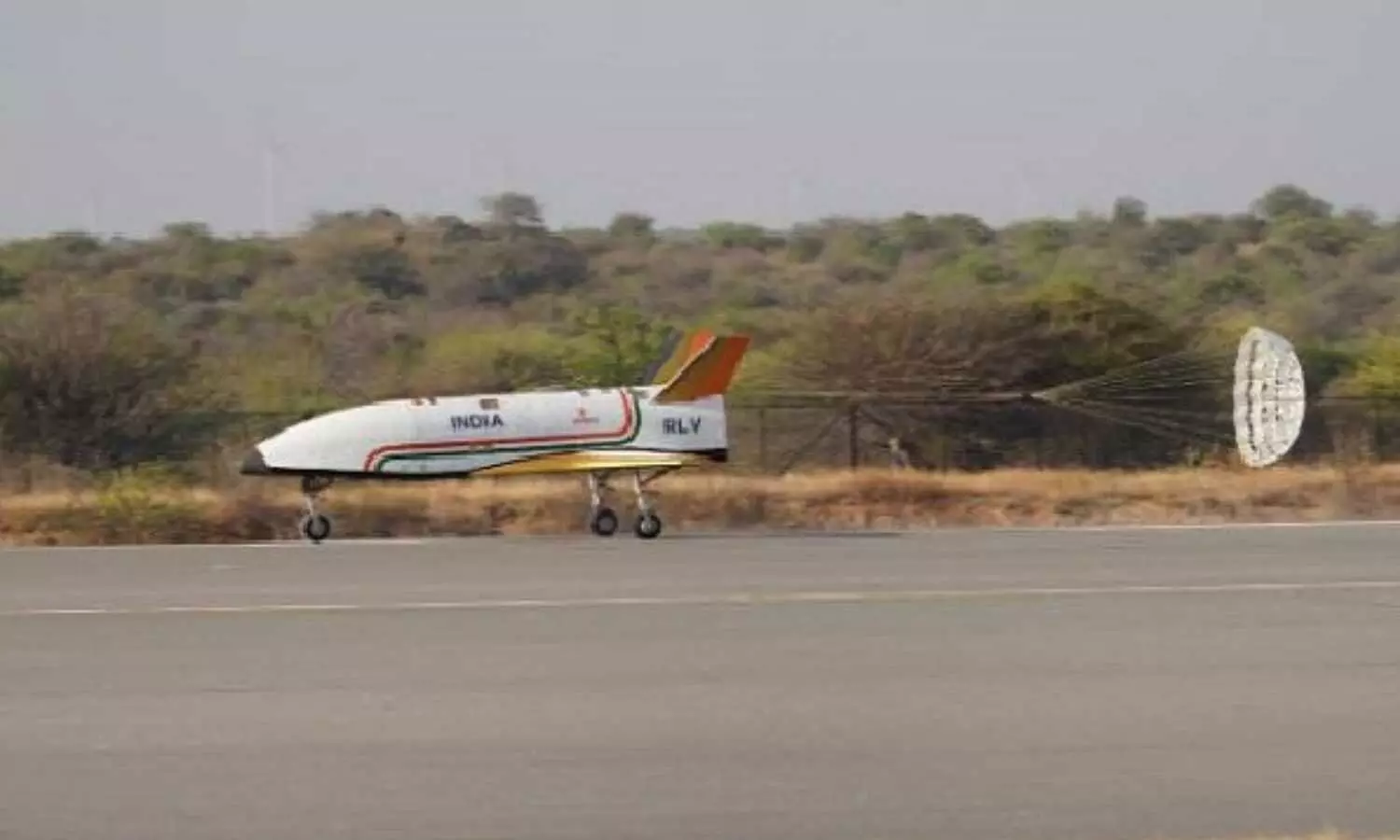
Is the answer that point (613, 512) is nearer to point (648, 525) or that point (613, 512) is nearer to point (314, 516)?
point (648, 525)

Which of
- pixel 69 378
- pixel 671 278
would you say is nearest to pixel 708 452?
pixel 69 378

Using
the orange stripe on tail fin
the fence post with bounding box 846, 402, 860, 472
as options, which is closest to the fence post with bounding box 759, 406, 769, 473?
the fence post with bounding box 846, 402, 860, 472

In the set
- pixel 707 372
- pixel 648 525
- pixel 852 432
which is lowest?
pixel 648 525

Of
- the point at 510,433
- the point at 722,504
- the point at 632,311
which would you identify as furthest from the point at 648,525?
the point at 632,311

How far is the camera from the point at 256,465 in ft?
79.6

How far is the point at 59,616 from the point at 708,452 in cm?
1016

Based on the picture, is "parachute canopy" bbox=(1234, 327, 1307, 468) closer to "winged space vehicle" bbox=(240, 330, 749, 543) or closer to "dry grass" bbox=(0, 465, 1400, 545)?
"dry grass" bbox=(0, 465, 1400, 545)

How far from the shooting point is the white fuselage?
24438mm

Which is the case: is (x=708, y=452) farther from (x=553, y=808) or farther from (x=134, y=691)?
(x=553, y=808)

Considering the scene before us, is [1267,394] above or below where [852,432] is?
above

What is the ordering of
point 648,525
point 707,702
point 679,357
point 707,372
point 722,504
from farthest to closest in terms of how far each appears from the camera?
1. point 722,504
2. point 679,357
3. point 707,372
4. point 648,525
5. point 707,702

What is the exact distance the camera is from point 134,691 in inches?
490

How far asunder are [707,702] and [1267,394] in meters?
18.0

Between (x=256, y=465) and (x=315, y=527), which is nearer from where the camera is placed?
(x=315, y=527)
